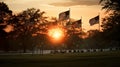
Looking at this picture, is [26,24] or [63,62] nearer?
[63,62]

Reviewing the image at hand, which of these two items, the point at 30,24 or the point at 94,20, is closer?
the point at 94,20

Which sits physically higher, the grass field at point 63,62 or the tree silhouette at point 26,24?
the tree silhouette at point 26,24

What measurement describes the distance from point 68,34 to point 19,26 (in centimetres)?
4217

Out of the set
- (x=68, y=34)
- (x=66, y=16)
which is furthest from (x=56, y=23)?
(x=66, y=16)

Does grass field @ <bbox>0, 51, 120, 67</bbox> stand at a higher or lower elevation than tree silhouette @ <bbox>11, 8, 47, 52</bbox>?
lower

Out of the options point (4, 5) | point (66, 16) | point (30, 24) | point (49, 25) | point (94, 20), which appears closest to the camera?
point (66, 16)

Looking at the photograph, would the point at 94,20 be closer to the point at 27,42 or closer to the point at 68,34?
the point at 27,42

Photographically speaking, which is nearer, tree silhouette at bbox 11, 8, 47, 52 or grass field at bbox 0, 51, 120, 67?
grass field at bbox 0, 51, 120, 67

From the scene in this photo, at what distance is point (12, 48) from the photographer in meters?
136

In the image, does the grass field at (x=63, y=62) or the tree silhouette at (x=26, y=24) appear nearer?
the grass field at (x=63, y=62)

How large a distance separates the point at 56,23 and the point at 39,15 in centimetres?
2819

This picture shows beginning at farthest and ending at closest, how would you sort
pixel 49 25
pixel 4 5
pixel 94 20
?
pixel 49 25 < pixel 4 5 < pixel 94 20

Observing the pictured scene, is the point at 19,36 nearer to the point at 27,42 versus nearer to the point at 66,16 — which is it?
the point at 27,42

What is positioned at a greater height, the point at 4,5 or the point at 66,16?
the point at 4,5
